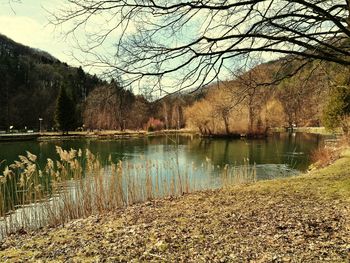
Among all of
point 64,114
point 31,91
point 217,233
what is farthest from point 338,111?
point 31,91

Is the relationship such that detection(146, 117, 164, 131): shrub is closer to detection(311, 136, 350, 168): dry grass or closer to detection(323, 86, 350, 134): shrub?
detection(323, 86, 350, 134): shrub

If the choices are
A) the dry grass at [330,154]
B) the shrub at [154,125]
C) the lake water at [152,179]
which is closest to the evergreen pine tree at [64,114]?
the shrub at [154,125]

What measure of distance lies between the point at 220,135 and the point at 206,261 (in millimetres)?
42993

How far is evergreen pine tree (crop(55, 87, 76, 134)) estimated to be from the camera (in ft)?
188

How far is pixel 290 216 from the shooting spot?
5613 millimetres

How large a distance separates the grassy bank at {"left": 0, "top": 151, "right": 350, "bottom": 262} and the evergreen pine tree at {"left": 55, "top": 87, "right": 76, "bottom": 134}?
170 ft

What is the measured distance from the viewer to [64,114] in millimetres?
57312

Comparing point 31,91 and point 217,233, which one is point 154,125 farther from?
point 217,233

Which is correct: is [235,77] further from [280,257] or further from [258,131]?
[258,131]

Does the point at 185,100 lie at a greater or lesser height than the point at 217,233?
greater

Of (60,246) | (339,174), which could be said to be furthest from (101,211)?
(339,174)

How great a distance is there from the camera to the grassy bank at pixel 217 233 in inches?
166

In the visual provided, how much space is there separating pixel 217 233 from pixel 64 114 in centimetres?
5508

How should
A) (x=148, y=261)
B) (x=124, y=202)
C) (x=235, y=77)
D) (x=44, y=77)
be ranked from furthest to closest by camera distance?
(x=44, y=77), (x=124, y=202), (x=235, y=77), (x=148, y=261)
